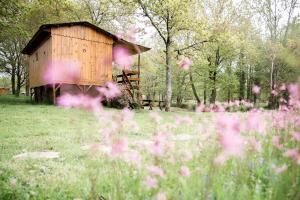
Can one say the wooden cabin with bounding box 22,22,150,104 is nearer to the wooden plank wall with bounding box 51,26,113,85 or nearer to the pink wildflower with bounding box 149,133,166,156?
the wooden plank wall with bounding box 51,26,113,85

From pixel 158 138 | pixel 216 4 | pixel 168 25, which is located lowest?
pixel 158 138

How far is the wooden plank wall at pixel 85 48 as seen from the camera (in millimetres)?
21953

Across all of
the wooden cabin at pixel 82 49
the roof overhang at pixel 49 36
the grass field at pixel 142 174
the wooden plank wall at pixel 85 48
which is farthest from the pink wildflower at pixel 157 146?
the wooden plank wall at pixel 85 48

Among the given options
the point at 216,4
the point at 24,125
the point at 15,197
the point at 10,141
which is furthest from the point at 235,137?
the point at 216,4

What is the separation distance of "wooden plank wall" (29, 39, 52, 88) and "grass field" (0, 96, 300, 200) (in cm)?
1559

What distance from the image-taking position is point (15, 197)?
159 inches

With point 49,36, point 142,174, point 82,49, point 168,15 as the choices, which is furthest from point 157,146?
point 168,15

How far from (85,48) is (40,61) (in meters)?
5.10

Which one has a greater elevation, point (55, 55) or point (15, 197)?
point (55, 55)

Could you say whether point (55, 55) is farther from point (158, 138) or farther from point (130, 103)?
point (158, 138)

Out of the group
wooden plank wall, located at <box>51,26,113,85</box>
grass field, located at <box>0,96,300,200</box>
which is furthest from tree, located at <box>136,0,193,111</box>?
grass field, located at <box>0,96,300,200</box>

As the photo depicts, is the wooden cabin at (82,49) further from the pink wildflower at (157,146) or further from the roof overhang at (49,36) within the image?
the pink wildflower at (157,146)

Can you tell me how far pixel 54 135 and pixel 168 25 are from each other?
55.6ft

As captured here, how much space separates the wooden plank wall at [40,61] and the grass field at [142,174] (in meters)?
15.6
